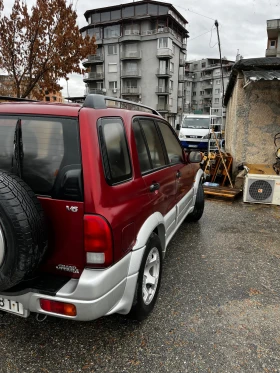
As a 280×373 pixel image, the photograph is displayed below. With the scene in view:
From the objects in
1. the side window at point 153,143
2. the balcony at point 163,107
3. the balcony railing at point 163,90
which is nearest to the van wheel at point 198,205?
the side window at point 153,143

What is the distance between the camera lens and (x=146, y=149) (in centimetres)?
258

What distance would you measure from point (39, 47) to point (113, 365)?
990 centimetres

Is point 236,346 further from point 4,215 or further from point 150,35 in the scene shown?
point 150,35

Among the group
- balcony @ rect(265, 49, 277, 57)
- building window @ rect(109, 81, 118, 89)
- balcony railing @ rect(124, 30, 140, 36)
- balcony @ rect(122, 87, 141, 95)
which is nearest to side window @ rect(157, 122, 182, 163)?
balcony @ rect(265, 49, 277, 57)

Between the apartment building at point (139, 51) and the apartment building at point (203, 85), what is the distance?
24.4 metres

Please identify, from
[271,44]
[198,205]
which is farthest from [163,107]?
[198,205]

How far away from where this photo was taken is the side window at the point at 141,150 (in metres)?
2.39

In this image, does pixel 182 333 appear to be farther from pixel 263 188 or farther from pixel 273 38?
pixel 273 38

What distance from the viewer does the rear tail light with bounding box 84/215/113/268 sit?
67.7 inches

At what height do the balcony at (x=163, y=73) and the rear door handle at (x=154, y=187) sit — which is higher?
the balcony at (x=163, y=73)

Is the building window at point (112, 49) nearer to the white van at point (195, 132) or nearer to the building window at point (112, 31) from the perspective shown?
the building window at point (112, 31)

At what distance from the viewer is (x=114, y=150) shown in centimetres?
202

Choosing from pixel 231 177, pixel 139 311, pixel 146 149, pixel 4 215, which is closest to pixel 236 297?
pixel 139 311

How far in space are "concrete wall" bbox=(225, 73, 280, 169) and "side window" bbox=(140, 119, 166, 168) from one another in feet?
16.4
